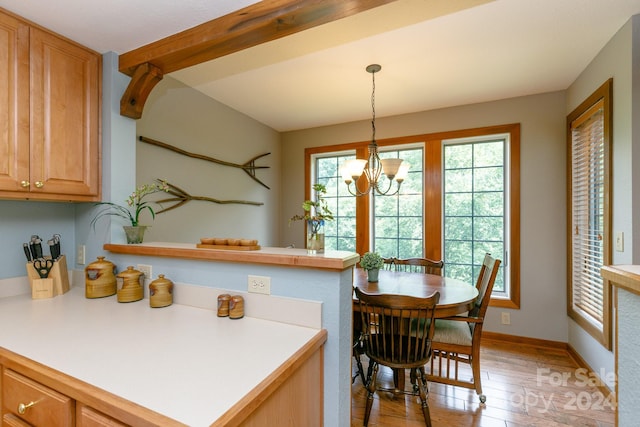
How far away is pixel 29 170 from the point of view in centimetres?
153

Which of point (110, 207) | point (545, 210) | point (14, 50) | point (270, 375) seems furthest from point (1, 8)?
point (545, 210)

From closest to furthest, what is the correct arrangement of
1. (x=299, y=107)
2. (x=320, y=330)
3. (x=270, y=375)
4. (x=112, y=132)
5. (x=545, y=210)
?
1. (x=270, y=375)
2. (x=320, y=330)
3. (x=112, y=132)
4. (x=545, y=210)
5. (x=299, y=107)

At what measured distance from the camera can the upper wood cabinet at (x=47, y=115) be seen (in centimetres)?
146

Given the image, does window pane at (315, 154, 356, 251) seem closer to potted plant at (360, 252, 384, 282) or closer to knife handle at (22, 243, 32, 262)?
potted plant at (360, 252, 384, 282)

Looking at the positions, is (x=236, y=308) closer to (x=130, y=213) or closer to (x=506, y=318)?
(x=130, y=213)

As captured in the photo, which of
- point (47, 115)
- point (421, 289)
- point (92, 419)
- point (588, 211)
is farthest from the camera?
point (588, 211)

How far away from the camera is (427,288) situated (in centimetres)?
234

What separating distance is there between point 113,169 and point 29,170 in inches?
15.0

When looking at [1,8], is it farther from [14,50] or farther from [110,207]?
[110,207]

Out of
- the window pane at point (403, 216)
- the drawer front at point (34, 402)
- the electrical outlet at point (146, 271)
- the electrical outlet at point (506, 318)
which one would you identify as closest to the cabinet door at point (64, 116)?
the electrical outlet at point (146, 271)

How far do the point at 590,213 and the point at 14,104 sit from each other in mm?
4032

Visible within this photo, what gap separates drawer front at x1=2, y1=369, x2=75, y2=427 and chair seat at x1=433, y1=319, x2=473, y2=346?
2016 mm

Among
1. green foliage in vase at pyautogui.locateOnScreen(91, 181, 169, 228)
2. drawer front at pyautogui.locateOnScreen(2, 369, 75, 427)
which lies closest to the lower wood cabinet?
drawer front at pyautogui.locateOnScreen(2, 369, 75, 427)

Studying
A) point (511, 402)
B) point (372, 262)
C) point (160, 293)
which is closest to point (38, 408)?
point (160, 293)
